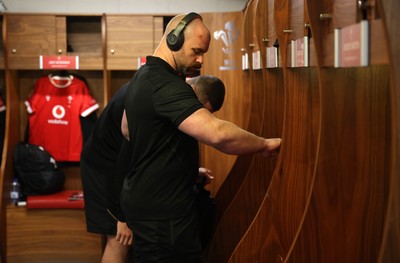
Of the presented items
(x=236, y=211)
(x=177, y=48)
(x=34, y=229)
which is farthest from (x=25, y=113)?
(x=177, y=48)

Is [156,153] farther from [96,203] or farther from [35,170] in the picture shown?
[35,170]

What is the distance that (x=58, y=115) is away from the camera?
446 centimetres

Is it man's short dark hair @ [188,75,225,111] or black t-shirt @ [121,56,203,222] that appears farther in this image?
man's short dark hair @ [188,75,225,111]

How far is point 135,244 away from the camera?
209 cm

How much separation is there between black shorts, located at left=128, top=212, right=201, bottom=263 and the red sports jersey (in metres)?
2.56

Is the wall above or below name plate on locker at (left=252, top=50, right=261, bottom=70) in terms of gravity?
above

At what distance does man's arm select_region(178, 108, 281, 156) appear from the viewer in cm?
179

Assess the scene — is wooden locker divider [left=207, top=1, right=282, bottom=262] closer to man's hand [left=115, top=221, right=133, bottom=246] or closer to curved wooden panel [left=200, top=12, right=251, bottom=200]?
man's hand [left=115, top=221, right=133, bottom=246]

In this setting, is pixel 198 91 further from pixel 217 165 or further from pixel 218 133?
pixel 217 165

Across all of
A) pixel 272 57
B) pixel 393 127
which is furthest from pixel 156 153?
pixel 393 127

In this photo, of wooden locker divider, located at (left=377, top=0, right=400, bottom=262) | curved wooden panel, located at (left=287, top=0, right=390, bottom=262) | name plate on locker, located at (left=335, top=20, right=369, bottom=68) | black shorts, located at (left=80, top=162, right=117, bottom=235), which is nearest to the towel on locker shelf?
black shorts, located at (left=80, top=162, right=117, bottom=235)

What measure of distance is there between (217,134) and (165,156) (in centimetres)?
27

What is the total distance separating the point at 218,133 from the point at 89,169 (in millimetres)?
1260

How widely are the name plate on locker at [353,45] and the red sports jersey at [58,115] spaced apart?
342cm
